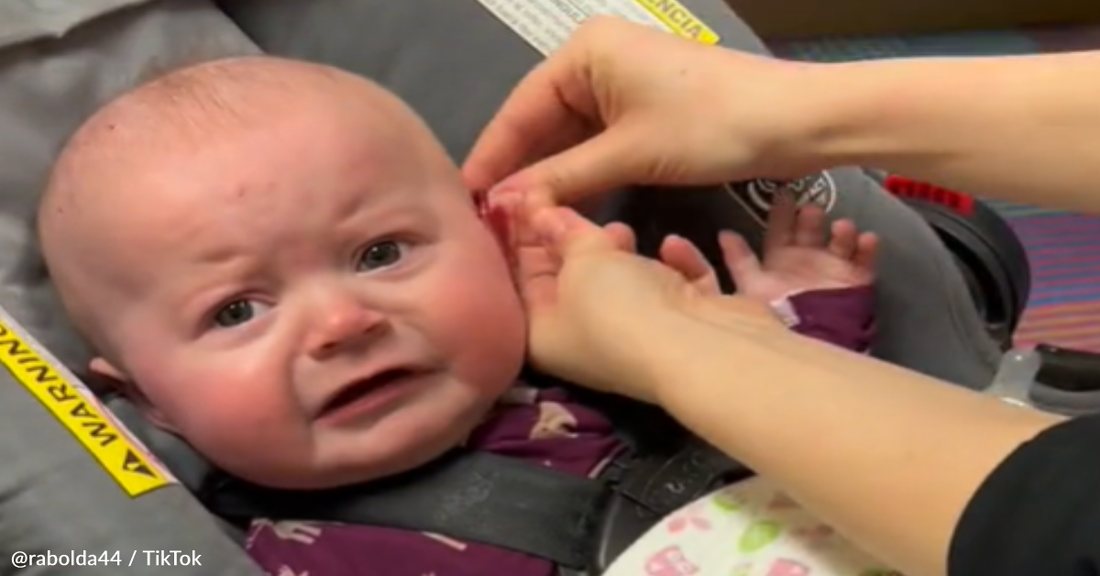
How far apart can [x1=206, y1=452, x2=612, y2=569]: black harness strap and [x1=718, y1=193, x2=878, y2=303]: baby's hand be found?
169mm

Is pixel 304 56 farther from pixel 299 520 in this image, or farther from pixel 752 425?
pixel 752 425

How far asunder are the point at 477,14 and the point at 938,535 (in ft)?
1.98

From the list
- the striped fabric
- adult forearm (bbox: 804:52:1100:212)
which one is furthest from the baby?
the striped fabric

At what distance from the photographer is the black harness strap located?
2.92 feet

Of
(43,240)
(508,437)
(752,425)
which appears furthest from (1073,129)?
(43,240)

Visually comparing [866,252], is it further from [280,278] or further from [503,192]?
[280,278]

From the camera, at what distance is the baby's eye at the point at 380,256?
35.5 inches

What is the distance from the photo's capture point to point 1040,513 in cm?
55

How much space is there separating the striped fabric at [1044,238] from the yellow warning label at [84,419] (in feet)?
3.58

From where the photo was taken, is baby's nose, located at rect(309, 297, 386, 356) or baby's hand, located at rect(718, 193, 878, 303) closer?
baby's nose, located at rect(309, 297, 386, 356)

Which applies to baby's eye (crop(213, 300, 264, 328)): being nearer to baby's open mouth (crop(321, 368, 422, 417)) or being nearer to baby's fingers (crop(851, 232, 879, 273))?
baby's open mouth (crop(321, 368, 422, 417))

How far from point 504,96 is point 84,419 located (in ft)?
1.25

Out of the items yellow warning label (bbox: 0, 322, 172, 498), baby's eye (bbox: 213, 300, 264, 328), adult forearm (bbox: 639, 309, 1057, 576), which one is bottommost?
yellow warning label (bbox: 0, 322, 172, 498)

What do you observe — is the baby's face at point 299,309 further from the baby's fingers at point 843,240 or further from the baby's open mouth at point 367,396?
the baby's fingers at point 843,240
